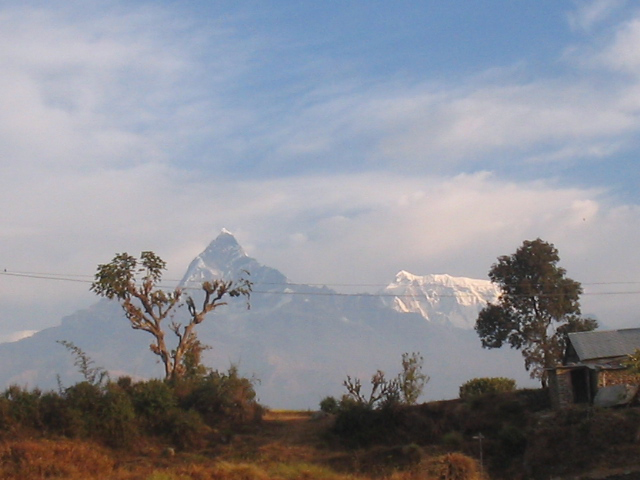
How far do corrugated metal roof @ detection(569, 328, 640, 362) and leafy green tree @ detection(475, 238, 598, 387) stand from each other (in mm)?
8656

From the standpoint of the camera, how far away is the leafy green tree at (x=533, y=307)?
5734cm

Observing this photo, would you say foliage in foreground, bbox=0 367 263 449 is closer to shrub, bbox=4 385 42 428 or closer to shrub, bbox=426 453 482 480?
shrub, bbox=4 385 42 428

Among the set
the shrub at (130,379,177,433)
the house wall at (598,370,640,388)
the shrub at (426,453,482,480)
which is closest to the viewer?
the shrub at (426,453,482,480)

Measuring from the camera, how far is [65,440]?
1564 inches

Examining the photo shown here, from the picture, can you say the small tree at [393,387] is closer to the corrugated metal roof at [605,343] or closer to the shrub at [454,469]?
the shrub at [454,469]

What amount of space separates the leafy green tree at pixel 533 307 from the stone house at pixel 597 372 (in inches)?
328

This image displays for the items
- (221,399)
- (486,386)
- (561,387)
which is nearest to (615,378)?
(561,387)

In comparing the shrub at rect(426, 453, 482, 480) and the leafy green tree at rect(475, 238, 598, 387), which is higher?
the leafy green tree at rect(475, 238, 598, 387)

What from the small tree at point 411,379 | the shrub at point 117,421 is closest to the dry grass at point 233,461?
the shrub at point 117,421

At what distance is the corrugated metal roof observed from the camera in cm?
4612

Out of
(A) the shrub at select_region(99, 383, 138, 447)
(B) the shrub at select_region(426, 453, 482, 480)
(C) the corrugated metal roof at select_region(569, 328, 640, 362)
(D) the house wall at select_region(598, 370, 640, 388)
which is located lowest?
(B) the shrub at select_region(426, 453, 482, 480)

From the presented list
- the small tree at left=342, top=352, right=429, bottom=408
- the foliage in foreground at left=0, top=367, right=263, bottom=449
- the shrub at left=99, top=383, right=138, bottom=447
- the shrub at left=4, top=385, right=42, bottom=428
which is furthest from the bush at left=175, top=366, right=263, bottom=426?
the shrub at left=4, top=385, right=42, bottom=428

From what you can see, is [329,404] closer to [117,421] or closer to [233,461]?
[233,461]

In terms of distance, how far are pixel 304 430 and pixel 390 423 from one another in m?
5.37
